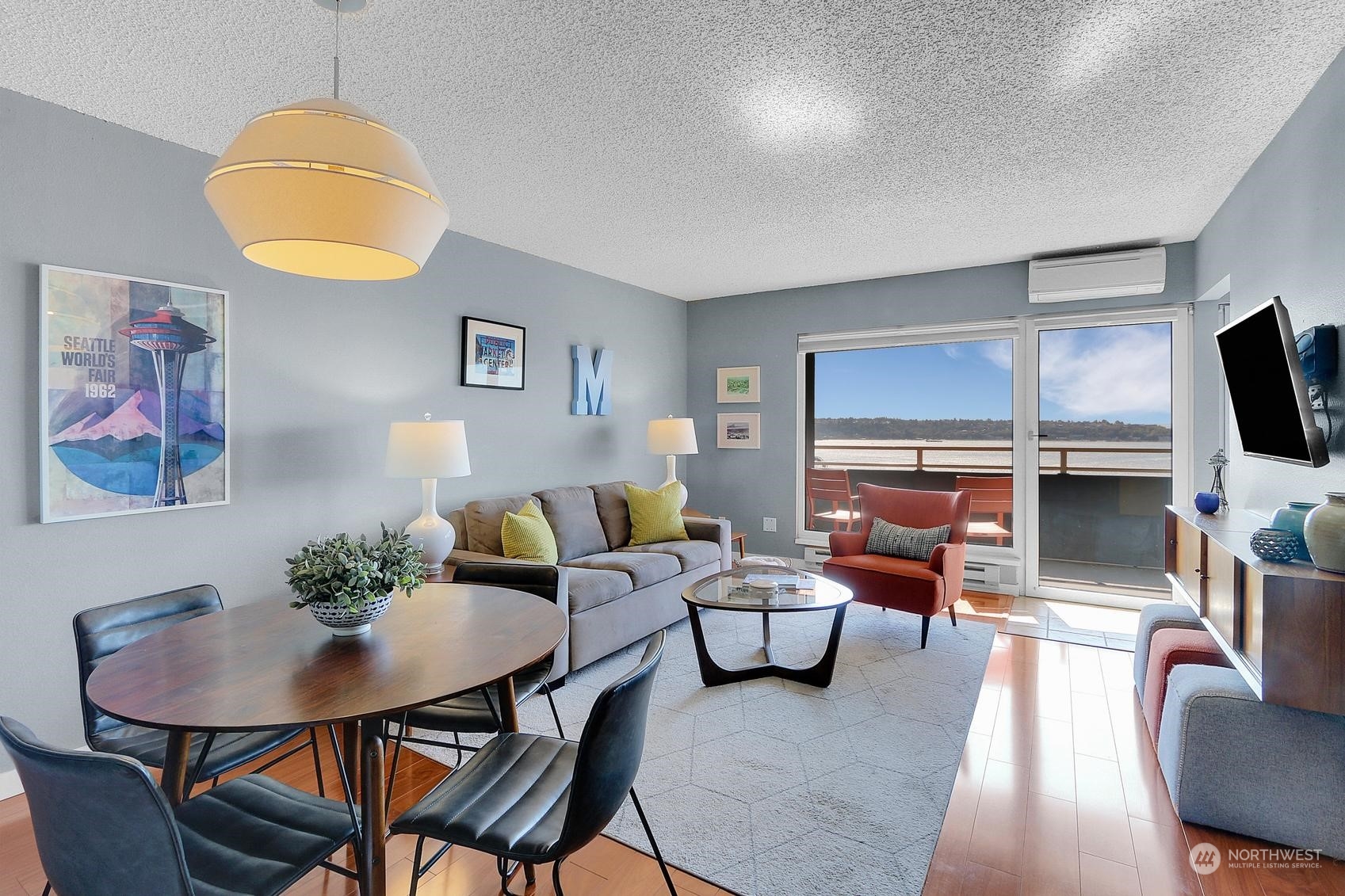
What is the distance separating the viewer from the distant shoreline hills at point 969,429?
465 centimetres

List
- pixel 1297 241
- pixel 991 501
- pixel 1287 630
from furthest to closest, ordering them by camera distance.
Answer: pixel 991 501 < pixel 1297 241 < pixel 1287 630

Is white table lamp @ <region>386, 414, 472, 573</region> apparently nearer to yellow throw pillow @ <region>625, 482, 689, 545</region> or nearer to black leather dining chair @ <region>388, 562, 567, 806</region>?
black leather dining chair @ <region>388, 562, 567, 806</region>

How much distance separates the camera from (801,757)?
2.52 meters

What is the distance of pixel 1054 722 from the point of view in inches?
111

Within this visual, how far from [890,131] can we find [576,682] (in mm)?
2896

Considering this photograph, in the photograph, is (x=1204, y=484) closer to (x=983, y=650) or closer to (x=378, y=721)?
(x=983, y=650)

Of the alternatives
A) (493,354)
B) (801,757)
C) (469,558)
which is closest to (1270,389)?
(801,757)

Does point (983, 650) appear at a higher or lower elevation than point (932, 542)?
lower

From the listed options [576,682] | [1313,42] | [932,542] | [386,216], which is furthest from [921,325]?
[386,216]

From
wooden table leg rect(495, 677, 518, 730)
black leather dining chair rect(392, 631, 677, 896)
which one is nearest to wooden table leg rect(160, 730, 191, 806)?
black leather dining chair rect(392, 631, 677, 896)

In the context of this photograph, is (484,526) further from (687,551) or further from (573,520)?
(687,551)

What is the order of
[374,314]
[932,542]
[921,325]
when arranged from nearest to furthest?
[374,314]
[932,542]
[921,325]

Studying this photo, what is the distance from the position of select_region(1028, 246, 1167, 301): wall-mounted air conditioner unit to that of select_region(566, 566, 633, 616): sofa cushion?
11.4ft

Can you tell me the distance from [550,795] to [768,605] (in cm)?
171
